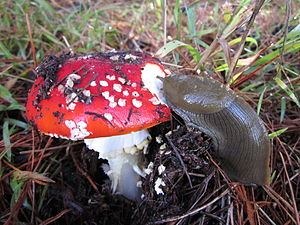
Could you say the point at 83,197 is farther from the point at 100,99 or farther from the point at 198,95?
the point at 198,95

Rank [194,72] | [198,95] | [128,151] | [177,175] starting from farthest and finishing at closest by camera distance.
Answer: [194,72] → [128,151] → [177,175] → [198,95]

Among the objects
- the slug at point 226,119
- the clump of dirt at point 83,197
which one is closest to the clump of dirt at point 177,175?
the slug at point 226,119

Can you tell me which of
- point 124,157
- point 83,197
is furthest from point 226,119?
point 83,197

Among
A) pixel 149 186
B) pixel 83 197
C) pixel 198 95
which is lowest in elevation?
pixel 83 197

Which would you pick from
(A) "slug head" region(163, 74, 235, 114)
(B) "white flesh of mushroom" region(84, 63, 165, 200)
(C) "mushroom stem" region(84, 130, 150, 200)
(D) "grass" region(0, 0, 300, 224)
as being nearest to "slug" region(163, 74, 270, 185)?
(A) "slug head" region(163, 74, 235, 114)

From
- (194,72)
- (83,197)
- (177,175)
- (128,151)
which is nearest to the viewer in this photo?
(177,175)

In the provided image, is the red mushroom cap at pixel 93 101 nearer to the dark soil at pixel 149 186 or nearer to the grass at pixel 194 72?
the dark soil at pixel 149 186

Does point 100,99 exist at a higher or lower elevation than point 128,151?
higher
